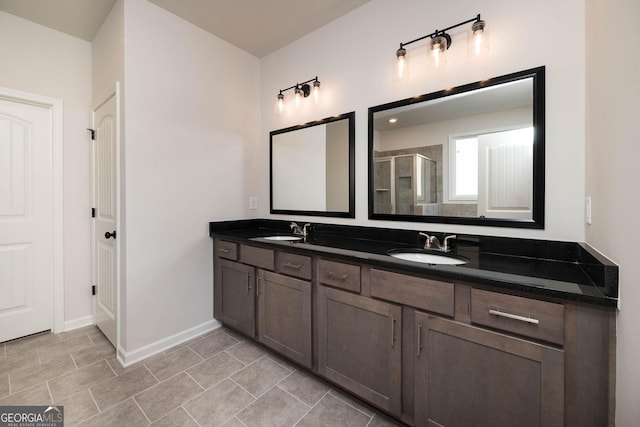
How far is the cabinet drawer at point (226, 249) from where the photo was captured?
7.41ft

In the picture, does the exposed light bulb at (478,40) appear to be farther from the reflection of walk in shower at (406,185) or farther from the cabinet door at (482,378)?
the cabinet door at (482,378)

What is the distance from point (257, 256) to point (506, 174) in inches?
66.9

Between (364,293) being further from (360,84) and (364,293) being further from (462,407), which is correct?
(360,84)

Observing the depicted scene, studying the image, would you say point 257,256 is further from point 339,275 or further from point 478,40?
point 478,40

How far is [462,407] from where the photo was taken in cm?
116

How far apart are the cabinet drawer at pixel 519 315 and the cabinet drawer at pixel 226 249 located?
5.79ft

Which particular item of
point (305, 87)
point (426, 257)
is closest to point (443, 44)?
point (305, 87)

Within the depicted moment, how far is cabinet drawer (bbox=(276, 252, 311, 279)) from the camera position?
5.69ft

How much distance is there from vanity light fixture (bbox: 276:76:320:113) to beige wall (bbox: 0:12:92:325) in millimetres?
1817

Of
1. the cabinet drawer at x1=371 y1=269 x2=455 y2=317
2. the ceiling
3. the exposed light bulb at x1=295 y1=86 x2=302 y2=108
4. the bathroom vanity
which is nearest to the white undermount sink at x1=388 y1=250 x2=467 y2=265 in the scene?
the bathroom vanity

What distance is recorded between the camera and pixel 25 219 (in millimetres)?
2324

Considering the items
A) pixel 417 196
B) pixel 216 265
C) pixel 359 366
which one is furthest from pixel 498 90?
pixel 216 265

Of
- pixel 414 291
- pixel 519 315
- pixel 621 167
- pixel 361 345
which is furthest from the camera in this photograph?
pixel 361 345

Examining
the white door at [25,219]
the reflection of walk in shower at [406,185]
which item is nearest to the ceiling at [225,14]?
the white door at [25,219]
